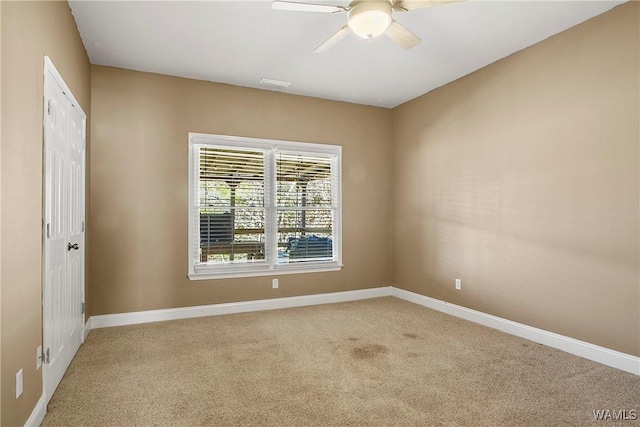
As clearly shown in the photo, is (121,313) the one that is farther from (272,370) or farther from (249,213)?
(272,370)

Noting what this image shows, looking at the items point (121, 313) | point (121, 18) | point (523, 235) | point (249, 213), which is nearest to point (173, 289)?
point (121, 313)

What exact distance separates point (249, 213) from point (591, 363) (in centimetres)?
375

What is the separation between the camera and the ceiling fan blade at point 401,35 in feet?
9.02

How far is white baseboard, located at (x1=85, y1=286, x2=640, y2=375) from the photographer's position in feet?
10.1

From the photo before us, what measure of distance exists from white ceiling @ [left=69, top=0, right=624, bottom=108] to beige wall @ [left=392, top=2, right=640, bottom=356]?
288 millimetres

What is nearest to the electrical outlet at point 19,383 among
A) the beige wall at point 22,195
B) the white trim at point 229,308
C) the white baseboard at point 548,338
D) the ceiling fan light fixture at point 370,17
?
the beige wall at point 22,195

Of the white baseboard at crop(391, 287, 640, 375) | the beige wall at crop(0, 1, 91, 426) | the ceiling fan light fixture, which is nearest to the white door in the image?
the beige wall at crop(0, 1, 91, 426)

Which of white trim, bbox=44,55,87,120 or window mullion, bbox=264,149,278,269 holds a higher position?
white trim, bbox=44,55,87,120

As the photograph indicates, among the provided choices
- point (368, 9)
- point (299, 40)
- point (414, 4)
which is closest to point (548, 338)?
point (414, 4)

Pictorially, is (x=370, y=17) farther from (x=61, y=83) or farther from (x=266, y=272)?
(x=266, y=272)

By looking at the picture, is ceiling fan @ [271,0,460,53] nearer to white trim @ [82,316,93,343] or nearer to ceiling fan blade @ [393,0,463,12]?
ceiling fan blade @ [393,0,463,12]

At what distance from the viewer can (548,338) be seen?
11.5ft

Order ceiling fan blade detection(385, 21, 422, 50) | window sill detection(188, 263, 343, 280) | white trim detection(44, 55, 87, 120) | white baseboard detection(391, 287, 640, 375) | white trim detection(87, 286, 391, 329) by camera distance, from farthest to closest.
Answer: window sill detection(188, 263, 343, 280), white trim detection(87, 286, 391, 329), white baseboard detection(391, 287, 640, 375), ceiling fan blade detection(385, 21, 422, 50), white trim detection(44, 55, 87, 120)

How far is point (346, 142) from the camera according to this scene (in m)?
5.49
